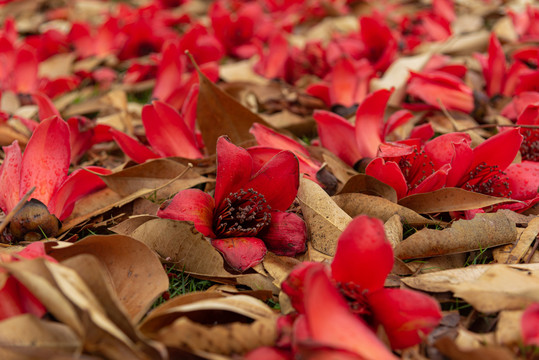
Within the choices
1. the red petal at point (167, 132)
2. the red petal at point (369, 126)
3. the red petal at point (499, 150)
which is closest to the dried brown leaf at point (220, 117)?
the red petal at point (167, 132)

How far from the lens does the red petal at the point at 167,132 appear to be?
1.50 metres

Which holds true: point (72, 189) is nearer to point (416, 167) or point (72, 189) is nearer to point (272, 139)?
point (272, 139)

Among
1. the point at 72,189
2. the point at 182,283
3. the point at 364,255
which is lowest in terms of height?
the point at 182,283

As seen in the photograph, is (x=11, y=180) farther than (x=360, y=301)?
Yes

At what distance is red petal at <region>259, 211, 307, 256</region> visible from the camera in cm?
125

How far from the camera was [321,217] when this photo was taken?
128 centimetres

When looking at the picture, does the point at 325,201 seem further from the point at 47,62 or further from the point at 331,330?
the point at 47,62

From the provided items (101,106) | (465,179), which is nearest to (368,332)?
(465,179)

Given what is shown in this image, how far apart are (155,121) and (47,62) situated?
1.61 m

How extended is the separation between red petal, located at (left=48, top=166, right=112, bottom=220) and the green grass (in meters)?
0.34

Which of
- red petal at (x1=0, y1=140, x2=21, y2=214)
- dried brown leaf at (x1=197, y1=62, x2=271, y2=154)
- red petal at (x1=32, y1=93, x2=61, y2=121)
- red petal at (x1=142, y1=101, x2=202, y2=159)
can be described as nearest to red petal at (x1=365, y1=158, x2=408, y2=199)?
dried brown leaf at (x1=197, y1=62, x2=271, y2=154)

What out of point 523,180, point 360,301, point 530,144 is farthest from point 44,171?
point 530,144

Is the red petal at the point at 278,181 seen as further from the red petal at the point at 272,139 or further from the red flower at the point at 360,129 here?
the red flower at the point at 360,129

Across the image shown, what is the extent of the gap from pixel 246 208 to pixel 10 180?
58cm
